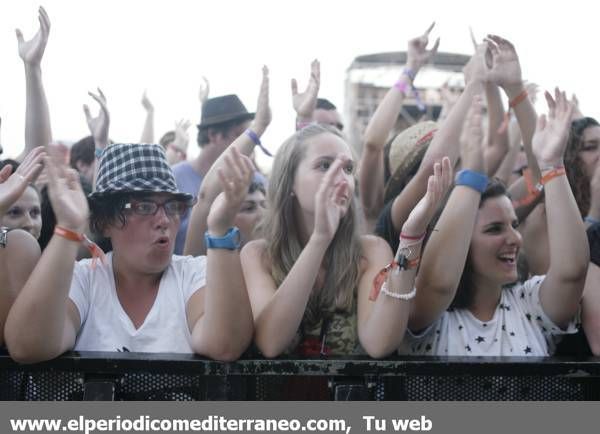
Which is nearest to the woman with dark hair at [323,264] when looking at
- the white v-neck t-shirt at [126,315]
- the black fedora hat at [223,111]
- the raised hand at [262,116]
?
the white v-neck t-shirt at [126,315]

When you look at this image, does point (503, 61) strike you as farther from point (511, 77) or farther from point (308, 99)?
point (308, 99)

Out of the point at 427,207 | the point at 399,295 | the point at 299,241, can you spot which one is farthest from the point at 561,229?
the point at 299,241

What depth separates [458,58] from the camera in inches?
838

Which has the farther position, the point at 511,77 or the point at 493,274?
the point at 511,77

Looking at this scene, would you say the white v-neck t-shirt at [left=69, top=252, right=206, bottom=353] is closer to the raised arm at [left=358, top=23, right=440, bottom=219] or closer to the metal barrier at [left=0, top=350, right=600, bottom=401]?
the metal barrier at [left=0, top=350, right=600, bottom=401]

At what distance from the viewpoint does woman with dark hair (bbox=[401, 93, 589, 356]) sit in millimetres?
2246

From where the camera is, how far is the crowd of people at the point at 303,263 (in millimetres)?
1965

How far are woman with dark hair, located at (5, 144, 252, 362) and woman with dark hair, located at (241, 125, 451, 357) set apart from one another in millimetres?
167

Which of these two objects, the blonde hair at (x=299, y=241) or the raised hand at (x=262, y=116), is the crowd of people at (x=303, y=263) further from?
the raised hand at (x=262, y=116)

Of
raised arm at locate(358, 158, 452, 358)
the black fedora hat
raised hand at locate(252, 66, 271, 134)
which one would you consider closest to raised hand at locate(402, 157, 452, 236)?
raised arm at locate(358, 158, 452, 358)

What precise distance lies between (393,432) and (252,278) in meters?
0.84

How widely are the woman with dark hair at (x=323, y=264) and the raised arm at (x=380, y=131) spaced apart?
33.5 inches

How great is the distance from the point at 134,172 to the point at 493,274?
130cm

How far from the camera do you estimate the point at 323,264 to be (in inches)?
96.1
